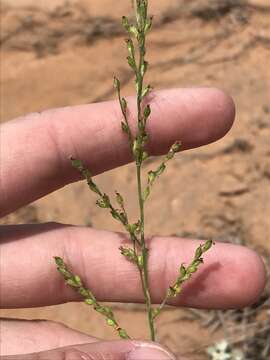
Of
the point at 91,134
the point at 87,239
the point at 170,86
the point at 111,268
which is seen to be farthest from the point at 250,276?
the point at 170,86

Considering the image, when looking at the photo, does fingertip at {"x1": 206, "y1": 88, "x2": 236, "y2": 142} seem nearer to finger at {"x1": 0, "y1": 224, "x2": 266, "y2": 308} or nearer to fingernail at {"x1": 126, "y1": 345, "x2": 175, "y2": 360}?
finger at {"x1": 0, "y1": 224, "x2": 266, "y2": 308}

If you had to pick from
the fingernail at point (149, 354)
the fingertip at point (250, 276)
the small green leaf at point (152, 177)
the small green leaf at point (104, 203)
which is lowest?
the fingertip at point (250, 276)

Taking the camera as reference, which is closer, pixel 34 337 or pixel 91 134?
pixel 91 134

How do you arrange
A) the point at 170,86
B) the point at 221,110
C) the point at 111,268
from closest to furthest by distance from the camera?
1. the point at 221,110
2. the point at 111,268
3. the point at 170,86

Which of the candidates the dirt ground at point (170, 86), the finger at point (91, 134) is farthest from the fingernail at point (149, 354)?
the dirt ground at point (170, 86)

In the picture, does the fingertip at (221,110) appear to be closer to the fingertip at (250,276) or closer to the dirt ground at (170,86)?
the fingertip at (250,276)

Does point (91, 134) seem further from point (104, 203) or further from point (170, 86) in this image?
point (170, 86)

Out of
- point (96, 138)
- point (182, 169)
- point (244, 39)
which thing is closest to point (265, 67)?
point (244, 39)

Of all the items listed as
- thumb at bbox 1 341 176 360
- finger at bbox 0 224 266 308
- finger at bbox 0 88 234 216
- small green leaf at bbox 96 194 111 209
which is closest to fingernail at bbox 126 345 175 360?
thumb at bbox 1 341 176 360
